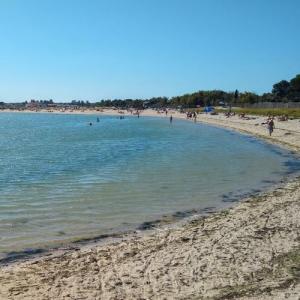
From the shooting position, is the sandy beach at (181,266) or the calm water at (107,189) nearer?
the sandy beach at (181,266)

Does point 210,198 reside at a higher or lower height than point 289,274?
lower

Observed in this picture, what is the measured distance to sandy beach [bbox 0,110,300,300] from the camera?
26.3 feet

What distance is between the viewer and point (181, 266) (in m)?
9.45

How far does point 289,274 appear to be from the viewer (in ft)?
27.8

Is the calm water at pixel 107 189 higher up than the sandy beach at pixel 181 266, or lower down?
lower down

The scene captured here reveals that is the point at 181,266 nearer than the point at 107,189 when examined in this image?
Yes

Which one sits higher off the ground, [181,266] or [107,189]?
[181,266]

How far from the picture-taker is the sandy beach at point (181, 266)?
26.3ft

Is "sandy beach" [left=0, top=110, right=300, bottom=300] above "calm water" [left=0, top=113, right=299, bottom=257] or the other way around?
above

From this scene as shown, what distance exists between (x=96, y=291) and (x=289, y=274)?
339 cm

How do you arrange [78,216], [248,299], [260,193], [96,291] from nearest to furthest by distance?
1. [248,299]
2. [96,291]
3. [78,216]
4. [260,193]

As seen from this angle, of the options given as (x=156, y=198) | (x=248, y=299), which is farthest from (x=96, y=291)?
(x=156, y=198)

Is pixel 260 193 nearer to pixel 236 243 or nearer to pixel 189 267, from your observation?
pixel 236 243

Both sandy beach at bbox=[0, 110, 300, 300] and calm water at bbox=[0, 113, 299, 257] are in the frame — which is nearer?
sandy beach at bbox=[0, 110, 300, 300]
